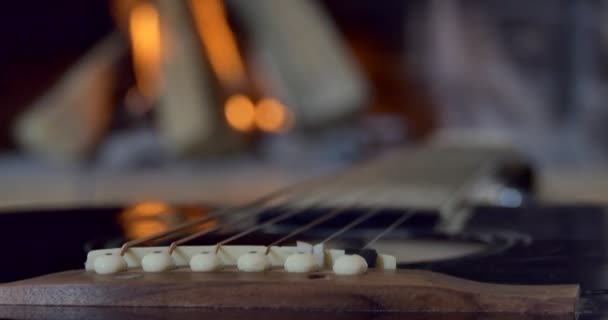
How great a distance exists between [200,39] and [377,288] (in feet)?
9.22

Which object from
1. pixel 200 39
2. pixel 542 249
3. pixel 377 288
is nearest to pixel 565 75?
pixel 200 39

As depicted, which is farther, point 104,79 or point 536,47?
A: point 536,47

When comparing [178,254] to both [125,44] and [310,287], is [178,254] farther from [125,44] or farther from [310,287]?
[125,44]

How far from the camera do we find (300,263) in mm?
443

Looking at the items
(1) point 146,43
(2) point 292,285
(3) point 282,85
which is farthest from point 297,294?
(3) point 282,85

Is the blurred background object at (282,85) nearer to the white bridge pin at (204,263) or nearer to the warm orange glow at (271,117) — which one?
the warm orange glow at (271,117)

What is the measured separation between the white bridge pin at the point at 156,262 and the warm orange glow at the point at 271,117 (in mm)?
3083

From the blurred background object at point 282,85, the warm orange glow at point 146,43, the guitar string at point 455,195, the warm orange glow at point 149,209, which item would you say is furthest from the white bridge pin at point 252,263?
the warm orange glow at point 146,43

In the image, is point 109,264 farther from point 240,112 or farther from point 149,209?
point 240,112

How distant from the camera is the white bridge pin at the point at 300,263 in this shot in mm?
443

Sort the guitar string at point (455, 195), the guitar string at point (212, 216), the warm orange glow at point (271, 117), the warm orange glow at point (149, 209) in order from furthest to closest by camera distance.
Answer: the warm orange glow at point (271, 117) → the warm orange glow at point (149, 209) → the guitar string at point (455, 195) → the guitar string at point (212, 216)

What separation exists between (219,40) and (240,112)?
25cm

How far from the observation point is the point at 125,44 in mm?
3336

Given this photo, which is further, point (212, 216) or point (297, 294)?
point (212, 216)
